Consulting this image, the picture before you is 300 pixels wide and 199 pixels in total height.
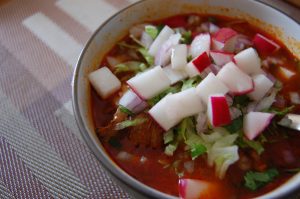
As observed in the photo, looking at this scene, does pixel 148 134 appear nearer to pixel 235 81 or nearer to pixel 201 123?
pixel 201 123

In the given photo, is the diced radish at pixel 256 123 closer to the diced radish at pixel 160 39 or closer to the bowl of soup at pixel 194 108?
the bowl of soup at pixel 194 108

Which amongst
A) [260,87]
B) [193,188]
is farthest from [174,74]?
[193,188]

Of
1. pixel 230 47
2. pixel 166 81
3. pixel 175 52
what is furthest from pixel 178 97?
pixel 230 47

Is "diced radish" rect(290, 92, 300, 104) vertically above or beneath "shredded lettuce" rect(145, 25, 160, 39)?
beneath

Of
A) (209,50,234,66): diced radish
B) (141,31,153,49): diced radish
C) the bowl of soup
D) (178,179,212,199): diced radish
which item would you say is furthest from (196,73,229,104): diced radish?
(141,31,153,49): diced radish

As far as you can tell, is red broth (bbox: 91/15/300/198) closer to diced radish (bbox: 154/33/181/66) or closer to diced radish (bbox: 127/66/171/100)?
diced radish (bbox: 127/66/171/100)

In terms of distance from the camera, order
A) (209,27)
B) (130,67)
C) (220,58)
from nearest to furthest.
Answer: (220,58) → (130,67) → (209,27)

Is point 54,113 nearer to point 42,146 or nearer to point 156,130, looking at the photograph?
point 42,146
